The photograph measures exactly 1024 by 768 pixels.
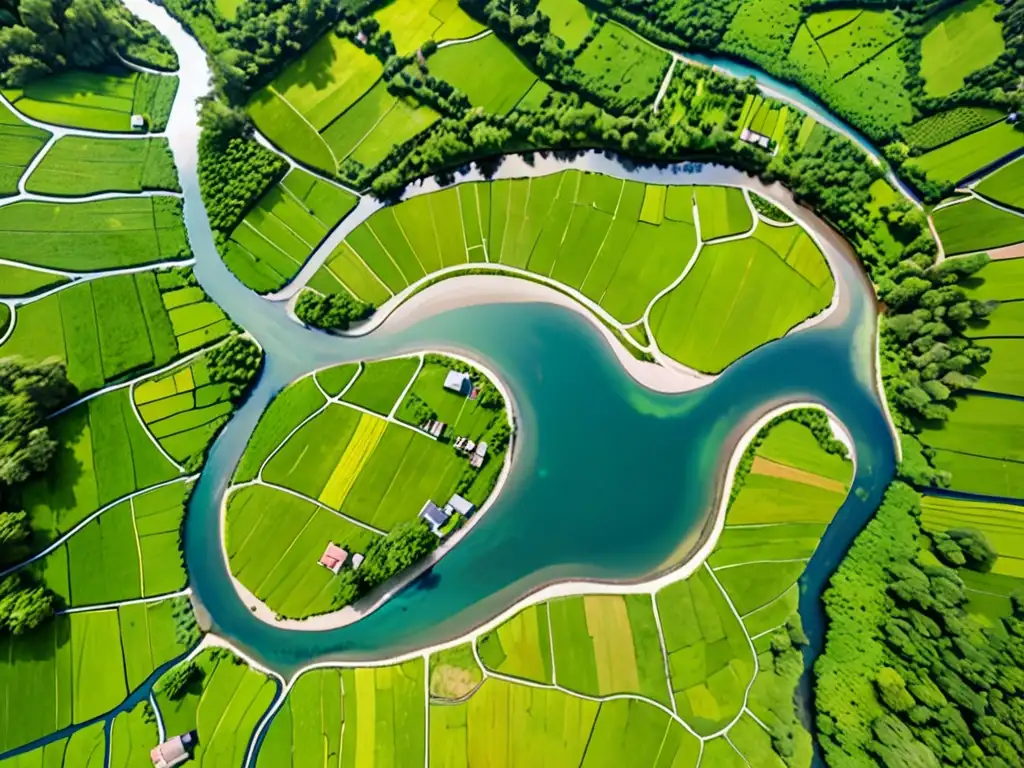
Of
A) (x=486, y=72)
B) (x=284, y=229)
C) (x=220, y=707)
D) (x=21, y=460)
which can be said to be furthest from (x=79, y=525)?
(x=486, y=72)

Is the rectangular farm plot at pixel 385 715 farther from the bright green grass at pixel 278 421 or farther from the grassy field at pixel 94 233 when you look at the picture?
the grassy field at pixel 94 233

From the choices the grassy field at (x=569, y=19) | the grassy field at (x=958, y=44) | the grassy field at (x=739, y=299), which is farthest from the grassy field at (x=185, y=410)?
the grassy field at (x=958, y=44)

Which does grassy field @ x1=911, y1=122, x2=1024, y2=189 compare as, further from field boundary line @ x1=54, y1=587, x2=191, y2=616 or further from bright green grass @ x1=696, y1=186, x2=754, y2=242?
field boundary line @ x1=54, y1=587, x2=191, y2=616

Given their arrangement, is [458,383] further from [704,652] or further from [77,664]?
[77,664]

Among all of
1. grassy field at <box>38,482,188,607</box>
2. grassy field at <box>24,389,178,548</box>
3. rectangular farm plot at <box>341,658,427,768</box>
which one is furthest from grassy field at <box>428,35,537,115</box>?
rectangular farm plot at <box>341,658,427,768</box>

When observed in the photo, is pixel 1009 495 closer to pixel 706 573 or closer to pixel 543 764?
pixel 706 573

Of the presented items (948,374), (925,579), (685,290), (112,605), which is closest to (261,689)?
(112,605)
